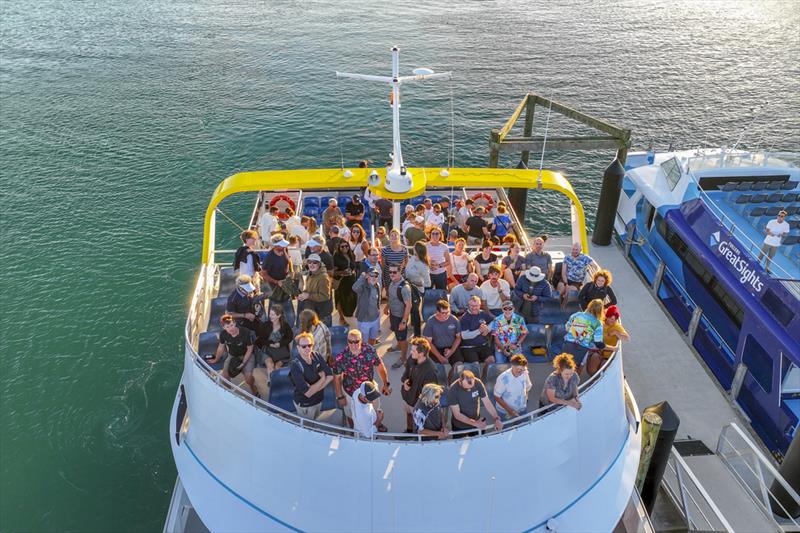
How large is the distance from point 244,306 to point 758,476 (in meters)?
8.70

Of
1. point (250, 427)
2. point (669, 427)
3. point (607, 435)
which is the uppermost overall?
point (250, 427)

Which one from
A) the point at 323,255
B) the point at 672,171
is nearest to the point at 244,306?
the point at 323,255

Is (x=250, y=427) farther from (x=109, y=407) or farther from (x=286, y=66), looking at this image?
(x=286, y=66)

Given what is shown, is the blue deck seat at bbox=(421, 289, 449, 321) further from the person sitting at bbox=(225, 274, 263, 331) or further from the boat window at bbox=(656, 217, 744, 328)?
the boat window at bbox=(656, 217, 744, 328)

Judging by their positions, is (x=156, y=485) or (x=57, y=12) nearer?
(x=156, y=485)

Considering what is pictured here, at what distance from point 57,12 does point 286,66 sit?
22.9 meters

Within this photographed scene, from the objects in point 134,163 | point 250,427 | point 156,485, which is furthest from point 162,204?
point 250,427

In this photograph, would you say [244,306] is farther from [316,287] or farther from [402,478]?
[402,478]

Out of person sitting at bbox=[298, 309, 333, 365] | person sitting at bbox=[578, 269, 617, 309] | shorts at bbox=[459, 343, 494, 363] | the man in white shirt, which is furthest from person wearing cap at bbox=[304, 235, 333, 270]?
the man in white shirt

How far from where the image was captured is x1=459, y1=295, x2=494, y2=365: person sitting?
26.0 feet

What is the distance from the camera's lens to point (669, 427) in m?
9.02

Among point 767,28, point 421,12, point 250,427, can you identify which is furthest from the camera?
point 421,12

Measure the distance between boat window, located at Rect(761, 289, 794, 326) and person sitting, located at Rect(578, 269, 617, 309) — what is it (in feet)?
18.4

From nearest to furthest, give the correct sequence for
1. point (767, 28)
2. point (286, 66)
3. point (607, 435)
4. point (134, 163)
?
1. point (607, 435)
2. point (134, 163)
3. point (286, 66)
4. point (767, 28)
